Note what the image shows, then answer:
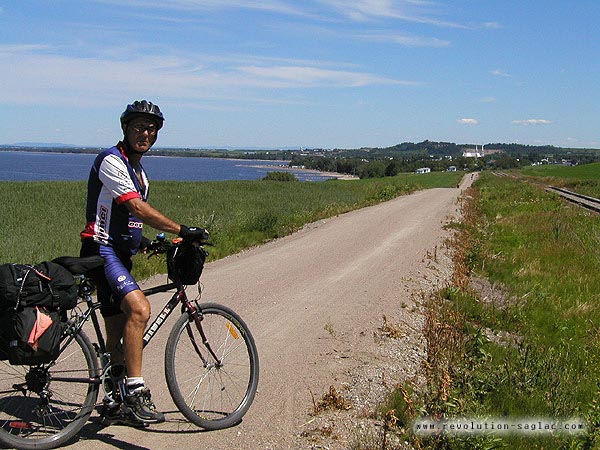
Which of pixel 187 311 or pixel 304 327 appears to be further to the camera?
pixel 304 327

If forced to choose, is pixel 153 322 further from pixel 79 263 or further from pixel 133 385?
pixel 79 263

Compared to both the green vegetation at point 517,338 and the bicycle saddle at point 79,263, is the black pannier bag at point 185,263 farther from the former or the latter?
the green vegetation at point 517,338

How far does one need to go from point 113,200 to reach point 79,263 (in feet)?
1.64

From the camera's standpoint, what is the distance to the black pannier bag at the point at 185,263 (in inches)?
181

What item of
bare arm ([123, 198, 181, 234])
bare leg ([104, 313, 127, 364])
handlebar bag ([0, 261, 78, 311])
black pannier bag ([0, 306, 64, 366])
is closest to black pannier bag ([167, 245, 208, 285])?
bare arm ([123, 198, 181, 234])

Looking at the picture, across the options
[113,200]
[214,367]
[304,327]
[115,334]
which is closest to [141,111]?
[113,200]

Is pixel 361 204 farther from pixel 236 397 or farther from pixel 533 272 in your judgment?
pixel 236 397

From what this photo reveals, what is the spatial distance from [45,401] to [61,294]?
848mm

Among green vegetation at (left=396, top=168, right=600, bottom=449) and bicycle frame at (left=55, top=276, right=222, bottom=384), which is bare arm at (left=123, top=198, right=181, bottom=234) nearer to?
bicycle frame at (left=55, top=276, right=222, bottom=384)

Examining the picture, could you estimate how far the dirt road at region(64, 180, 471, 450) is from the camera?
4719 millimetres

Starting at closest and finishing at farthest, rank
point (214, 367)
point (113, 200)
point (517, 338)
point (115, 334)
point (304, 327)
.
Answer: point (113, 200)
point (115, 334)
point (214, 367)
point (304, 327)
point (517, 338)

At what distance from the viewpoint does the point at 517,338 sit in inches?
360

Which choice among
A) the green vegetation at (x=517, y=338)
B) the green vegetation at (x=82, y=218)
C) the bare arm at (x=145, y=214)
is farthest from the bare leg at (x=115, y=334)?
the green vegetation at (x=82, y=218)

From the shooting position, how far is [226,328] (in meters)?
4.96
